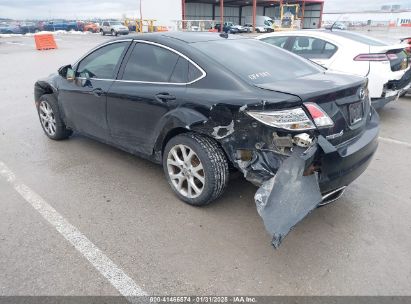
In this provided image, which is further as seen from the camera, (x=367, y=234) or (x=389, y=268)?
(x=367, y=234)

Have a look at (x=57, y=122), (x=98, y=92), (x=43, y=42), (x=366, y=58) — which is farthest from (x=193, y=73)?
(x=43, y=42)

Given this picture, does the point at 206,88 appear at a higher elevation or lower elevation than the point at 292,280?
higher

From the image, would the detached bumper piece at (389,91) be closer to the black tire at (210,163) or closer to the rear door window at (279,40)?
the rear door window at (279,40)

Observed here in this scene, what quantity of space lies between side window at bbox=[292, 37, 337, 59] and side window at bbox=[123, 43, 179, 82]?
12.6 feet

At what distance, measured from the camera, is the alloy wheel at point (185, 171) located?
11.1ft

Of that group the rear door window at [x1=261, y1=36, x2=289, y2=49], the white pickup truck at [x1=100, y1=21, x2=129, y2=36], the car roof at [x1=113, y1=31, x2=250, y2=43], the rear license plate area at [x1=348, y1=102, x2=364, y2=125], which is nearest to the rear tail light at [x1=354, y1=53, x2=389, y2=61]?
the rear door window at [x1=261, y1=36, x2=289, y2=49]

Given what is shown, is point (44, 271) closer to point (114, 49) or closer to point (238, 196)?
point (238, 196)

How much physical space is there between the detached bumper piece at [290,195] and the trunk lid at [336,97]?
34cm

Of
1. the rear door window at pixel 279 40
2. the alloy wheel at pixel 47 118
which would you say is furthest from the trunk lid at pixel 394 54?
the alloy wheel at pixel 47 118

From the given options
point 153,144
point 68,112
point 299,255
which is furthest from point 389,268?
point 68,112

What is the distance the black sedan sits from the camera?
8.97 feet

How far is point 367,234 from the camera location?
3.10 m

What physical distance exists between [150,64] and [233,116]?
1.32m

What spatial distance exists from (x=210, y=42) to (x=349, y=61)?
3.45 meters
